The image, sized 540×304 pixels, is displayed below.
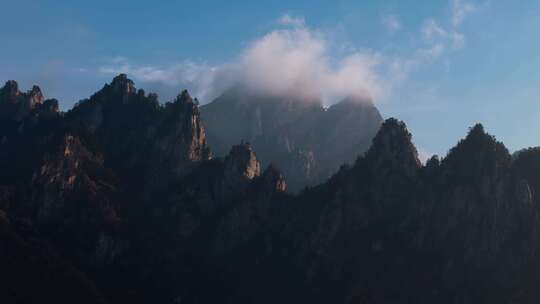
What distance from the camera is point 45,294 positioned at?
196625 millimetres

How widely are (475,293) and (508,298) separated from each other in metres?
8.80

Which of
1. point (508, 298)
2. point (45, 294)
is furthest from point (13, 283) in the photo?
point (508, 298)

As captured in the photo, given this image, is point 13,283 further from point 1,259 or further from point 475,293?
point 475,293

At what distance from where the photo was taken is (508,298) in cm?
19375

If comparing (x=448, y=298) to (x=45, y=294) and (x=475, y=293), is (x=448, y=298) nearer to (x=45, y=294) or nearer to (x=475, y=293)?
(x=475, y=293)

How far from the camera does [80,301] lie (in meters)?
200

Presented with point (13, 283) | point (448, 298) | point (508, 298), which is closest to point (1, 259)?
point (13, 283)

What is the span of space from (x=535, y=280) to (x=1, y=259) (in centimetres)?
14356

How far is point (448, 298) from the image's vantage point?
19988 centimetres

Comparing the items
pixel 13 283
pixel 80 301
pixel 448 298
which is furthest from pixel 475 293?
pixel 13 283

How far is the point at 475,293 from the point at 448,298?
23.7ft

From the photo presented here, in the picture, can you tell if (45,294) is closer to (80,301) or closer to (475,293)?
(80,301)

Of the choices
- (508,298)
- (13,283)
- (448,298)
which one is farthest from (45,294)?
(508,298)

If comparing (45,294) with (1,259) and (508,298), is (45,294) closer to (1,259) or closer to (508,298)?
(1,259)
